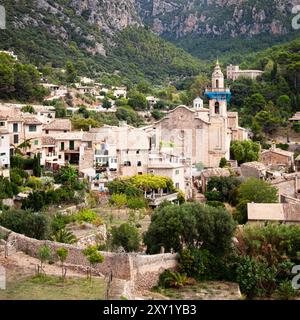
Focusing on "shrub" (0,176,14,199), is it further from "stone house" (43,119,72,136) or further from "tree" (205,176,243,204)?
"tree" (205,176,243,204)

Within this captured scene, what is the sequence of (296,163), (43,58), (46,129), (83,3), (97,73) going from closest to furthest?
(46,129) < (296,163) < (43,58) < (97,73) < (83,3)

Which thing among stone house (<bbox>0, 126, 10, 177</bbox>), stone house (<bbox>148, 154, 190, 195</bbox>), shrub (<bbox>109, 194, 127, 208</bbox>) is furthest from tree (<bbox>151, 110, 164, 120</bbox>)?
shrub (<bbox>109, 194, 127, 208</bbox>)

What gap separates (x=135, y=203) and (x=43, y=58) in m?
51.5

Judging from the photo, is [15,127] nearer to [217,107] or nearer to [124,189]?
[124,189]

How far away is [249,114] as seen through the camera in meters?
64.6

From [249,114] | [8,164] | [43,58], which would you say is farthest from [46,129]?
[43,58]

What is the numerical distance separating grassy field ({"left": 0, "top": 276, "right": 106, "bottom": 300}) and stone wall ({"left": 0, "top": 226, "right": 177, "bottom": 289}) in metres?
1.10

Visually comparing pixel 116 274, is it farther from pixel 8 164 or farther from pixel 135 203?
pixel 8 164

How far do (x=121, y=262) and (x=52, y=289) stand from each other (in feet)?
10.1

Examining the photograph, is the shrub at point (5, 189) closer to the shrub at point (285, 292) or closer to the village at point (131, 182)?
the village at point (131, 182)

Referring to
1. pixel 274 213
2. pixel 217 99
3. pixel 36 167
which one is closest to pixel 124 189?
pixel 36 167

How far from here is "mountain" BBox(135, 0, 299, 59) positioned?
13450 centimetres

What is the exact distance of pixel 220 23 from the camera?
152375 mm

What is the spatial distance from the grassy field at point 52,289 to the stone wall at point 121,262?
110cm
